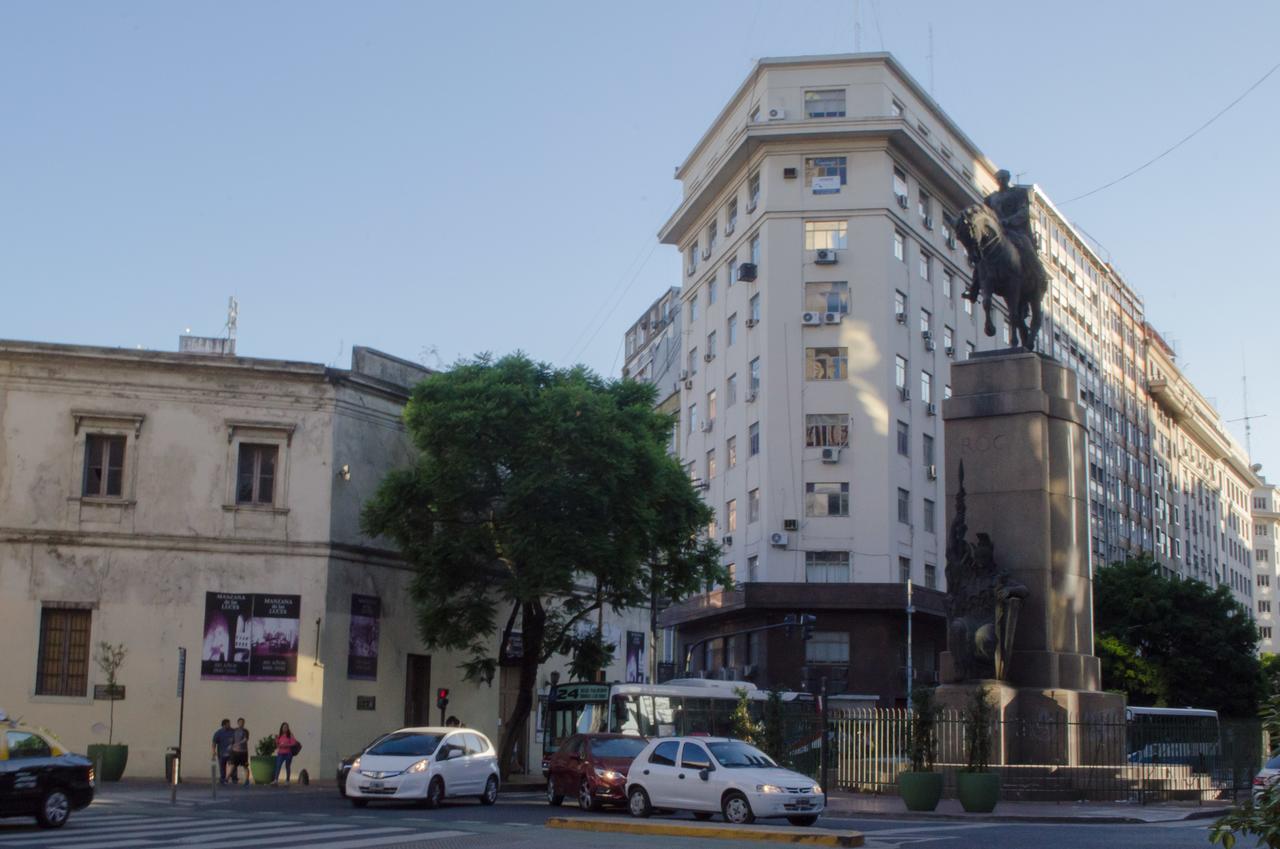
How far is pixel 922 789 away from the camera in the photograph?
25.4 metres

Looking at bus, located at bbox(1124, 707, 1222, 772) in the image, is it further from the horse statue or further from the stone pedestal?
the horse statue

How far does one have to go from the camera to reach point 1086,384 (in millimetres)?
84250

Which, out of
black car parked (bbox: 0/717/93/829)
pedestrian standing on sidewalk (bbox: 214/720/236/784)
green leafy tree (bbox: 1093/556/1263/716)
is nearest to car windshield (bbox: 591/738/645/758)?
black car parked (bbox: 0/717/93/829)

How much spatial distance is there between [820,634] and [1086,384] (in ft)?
117

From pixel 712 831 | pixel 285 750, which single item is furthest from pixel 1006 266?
pixel 285 750

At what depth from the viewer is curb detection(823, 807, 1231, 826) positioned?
2317 cm

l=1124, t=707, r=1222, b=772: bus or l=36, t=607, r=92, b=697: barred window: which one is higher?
l=36, t=607, r=92, b=697: barred window

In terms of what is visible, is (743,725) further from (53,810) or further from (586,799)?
(53,810)

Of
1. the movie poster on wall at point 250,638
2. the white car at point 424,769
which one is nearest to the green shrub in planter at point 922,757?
the white car at point 424,769

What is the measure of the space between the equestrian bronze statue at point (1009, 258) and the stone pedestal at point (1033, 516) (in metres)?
1.51

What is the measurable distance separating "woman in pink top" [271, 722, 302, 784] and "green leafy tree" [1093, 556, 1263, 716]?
123 feet

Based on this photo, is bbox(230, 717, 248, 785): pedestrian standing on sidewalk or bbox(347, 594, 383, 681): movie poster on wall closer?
bbox(230, 717, 248, 785): pedestrian standing on sidewalk

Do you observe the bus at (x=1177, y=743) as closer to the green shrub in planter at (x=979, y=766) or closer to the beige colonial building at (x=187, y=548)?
the green shrub in planter at (x=979, y=766)

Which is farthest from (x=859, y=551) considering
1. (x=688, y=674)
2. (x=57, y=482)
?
(x=57, y=482)
